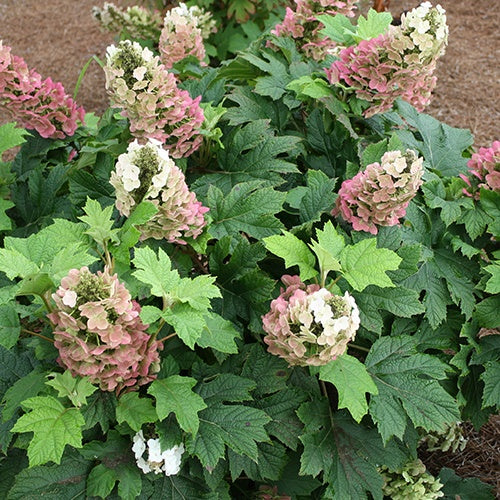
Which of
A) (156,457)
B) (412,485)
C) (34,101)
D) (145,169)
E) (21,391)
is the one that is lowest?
(412,485)

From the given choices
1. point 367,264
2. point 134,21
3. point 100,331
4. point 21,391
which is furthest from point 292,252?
point 134,21

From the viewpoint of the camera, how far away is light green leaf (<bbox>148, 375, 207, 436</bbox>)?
1.49 m

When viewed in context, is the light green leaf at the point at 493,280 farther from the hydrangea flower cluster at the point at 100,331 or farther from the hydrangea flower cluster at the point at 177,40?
the hydrangea flower cluster at the point at 177,40

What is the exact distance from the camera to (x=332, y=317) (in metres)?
1.40

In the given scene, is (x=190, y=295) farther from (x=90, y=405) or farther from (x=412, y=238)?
(x=412, y=238)

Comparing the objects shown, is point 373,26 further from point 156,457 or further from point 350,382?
point 156,457

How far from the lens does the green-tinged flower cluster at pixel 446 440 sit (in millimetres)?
2424

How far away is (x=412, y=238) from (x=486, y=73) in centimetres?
396

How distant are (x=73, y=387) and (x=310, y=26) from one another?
1.75 meters

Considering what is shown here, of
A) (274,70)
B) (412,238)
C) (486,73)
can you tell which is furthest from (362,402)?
(486,73)

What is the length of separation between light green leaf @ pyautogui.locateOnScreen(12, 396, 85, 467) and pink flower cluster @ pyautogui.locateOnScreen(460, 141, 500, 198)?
1469 mm

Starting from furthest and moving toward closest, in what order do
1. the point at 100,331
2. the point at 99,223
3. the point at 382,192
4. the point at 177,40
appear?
the point at 177,40
the point at 382,192
the point at 99,223
the point at 100,331

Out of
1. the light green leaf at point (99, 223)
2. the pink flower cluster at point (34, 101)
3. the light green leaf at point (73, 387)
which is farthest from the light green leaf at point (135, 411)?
the pink flower cluster at point (34, 101)

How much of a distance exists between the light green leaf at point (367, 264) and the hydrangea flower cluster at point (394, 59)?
668 millimetres
